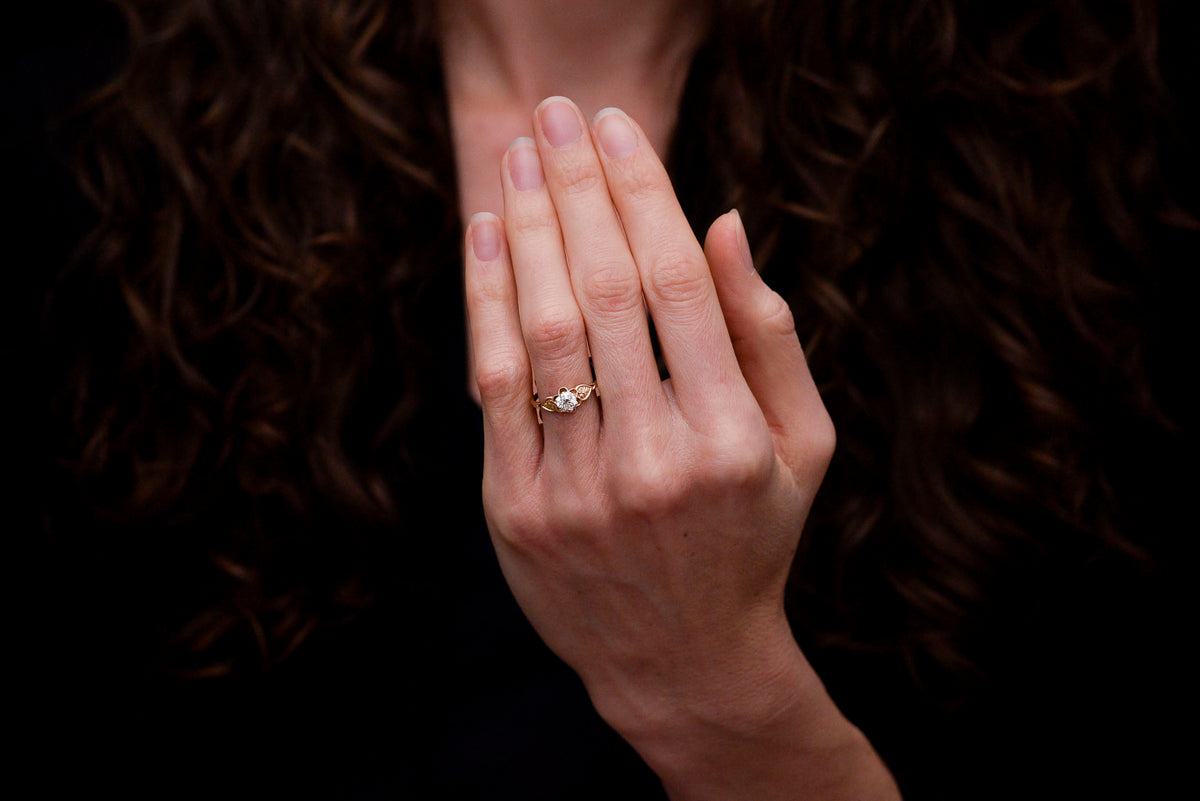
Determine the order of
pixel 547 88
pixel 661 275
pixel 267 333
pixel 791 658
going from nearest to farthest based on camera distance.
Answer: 1. pixel 661 275
2. pixel 791 658
3. pixel 267 333
4. pixel 547 88

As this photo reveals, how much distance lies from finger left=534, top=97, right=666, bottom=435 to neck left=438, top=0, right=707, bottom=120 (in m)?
0.45

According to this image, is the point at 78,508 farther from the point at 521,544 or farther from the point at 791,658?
the point at 791,658

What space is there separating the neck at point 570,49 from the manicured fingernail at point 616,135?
16.9 inches

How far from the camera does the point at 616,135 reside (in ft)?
2.03

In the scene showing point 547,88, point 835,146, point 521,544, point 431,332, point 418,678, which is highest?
point 547,88

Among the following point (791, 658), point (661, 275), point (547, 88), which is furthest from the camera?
point (547, 88)

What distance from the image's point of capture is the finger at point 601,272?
1.97ft

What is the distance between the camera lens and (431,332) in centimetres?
99

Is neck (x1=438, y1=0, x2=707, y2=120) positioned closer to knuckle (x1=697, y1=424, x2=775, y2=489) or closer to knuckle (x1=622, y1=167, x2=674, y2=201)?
knuckle (x1=622, y1=167, x2=674, y2=201)

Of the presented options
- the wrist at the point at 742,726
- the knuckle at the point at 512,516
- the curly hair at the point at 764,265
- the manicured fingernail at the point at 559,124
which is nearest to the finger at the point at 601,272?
the manicured fingernail at the point at 559,124

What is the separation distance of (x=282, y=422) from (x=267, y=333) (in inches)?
4.2

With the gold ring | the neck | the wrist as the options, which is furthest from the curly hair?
the gold ring

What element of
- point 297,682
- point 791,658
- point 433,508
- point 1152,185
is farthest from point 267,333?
point 1152,185

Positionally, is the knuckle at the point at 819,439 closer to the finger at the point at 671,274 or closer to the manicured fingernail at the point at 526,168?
the finger at the point at 671,274
